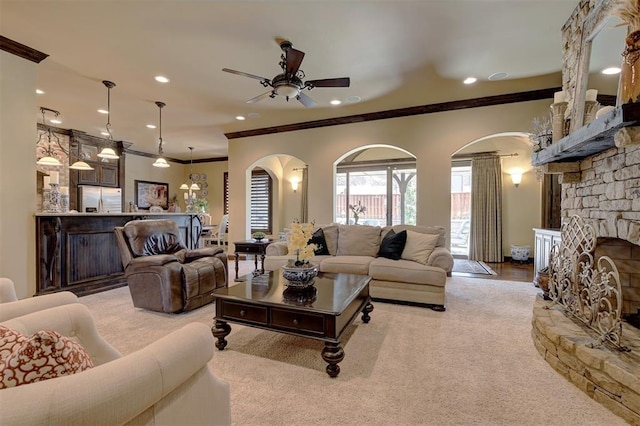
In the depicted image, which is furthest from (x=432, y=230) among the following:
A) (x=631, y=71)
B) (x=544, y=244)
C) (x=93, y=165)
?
(x=93, y=165)

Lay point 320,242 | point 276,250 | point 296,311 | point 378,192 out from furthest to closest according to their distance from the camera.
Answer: point 378,192
point 320,242
point 276,250
point 296,311

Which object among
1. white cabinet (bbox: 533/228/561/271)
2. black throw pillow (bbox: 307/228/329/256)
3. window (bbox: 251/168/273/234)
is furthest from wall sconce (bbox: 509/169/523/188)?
window (bbox: 251/168/273/234)

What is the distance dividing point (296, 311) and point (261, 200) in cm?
683

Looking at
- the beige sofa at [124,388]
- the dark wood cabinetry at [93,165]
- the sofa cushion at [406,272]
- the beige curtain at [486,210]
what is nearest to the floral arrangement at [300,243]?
the sofa cushion at [406,272]

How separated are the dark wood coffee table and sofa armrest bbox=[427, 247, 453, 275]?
1.24m

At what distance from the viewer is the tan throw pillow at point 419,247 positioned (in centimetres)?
377

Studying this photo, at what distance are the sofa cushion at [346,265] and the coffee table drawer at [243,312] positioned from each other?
5.37 ft

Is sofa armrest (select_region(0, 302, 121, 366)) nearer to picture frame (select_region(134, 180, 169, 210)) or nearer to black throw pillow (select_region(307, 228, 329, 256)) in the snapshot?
black throw pillow (select_region(307, 228, 329, 256))

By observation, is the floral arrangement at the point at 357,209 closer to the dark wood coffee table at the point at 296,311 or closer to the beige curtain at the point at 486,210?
the beige curtain at the point at 486,210

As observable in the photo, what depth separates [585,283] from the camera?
2328 mm

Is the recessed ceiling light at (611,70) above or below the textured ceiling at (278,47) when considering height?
below

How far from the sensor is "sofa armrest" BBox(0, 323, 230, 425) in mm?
679

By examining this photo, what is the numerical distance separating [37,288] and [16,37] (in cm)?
291

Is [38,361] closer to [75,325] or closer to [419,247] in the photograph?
[75,325]
